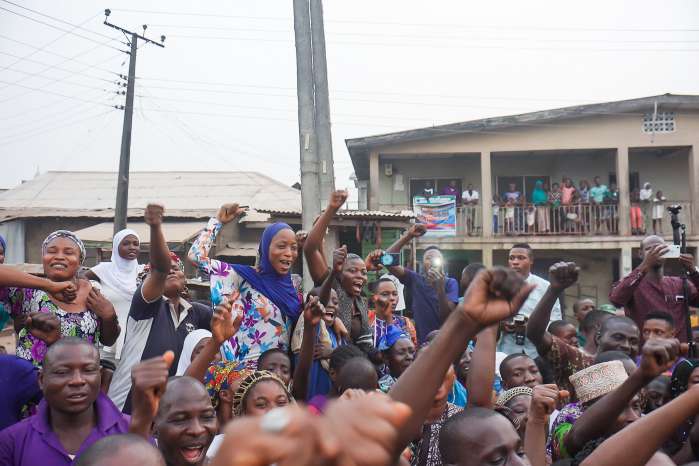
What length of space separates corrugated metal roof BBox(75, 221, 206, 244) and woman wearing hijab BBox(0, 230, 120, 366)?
12.0 meters

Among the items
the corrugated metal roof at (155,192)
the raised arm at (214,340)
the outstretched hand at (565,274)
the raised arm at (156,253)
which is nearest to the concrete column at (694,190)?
the corrugated metal roof at (155,192)

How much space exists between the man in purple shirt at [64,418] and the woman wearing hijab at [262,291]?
1402 millimetres

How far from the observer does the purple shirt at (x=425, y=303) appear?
5621 mm

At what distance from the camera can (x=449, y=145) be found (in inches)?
669

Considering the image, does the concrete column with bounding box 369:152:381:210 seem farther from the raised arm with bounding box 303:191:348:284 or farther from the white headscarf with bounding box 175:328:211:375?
the white headscarf with bounding box 175:328:211:375

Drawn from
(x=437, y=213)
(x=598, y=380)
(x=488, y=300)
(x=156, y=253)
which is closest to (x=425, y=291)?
(x=598, y=380)

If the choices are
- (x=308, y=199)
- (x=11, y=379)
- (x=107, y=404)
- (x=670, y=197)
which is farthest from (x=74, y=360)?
(x=670, y=197)

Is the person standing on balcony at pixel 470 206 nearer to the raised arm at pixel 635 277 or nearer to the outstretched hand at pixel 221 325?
the raised arm at pixel 635 277

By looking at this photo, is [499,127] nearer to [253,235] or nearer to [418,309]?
[253,235]

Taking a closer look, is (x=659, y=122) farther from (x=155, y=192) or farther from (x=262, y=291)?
(x=155, y=192)

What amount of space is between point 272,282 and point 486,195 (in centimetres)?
1303

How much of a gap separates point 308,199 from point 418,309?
1.39m

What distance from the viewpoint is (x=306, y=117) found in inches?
237

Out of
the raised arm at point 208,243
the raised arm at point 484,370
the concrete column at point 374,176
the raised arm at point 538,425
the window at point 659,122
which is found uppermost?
the window at point 659,122
